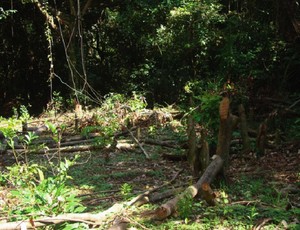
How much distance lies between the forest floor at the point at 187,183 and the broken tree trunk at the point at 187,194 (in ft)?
0.25

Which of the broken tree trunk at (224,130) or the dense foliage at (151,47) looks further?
the dense foliage at (151,47)

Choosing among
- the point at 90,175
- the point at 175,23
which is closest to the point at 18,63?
the point at 175,23

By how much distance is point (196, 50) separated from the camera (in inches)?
531

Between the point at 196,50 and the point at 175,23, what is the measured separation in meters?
1.21

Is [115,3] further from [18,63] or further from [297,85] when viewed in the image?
[297,85]

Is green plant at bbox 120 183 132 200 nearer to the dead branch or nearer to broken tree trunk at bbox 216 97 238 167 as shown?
broken tree trunk at bbox 216 97 238 167

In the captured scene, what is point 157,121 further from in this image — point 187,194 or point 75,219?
point 75,219

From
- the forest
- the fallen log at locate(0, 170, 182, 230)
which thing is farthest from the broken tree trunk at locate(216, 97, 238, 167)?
the fallen log at locate(0, 170, 182, 230)

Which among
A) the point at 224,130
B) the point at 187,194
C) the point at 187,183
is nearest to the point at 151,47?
the point at 224,130

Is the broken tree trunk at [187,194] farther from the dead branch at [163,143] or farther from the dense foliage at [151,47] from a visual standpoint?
the dense foliage at [151,47]

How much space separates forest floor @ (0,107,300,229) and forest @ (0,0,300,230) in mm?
24

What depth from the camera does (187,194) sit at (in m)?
4.40

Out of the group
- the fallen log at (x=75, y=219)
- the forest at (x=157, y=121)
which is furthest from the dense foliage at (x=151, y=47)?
the fallen log at (x=75, y=219)

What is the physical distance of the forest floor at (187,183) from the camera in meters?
4.14
